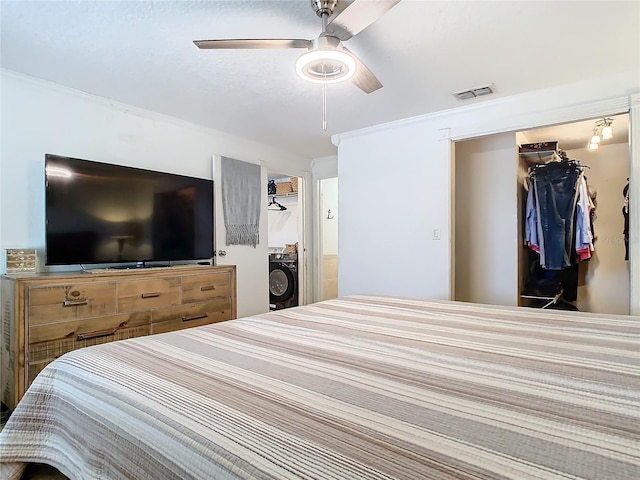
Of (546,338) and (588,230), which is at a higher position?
(588,230)

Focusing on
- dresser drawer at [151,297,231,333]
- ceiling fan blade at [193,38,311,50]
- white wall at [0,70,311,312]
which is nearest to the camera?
ceiling fan blade at [193,38,311,50]

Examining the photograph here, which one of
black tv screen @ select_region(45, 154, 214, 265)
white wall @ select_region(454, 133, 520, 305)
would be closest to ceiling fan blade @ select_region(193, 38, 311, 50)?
black tv screen @ select_region(45, 154, 214, 265)

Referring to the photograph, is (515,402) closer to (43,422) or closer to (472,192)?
(43,422)

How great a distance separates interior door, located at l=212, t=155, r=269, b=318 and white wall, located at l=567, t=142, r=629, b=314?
12.6 feet

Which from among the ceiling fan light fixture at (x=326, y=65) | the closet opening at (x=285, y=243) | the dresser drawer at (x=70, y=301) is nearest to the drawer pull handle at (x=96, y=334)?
the dresser drawer at (x=70, y=301)

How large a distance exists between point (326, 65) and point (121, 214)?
1.97 meters

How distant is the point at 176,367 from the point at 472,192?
11.7ft

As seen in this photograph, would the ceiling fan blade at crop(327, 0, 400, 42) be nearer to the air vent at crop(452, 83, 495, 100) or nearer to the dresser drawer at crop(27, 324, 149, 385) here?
the air vent at crop(452, 83, 495, 100)

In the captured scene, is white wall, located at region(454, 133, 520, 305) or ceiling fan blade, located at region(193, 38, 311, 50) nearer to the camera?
ceiling fan blade, located at region(193, 38, 311, 50)

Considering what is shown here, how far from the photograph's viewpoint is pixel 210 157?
12.0 feet

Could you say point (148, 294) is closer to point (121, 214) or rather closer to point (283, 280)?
point (121, 214)

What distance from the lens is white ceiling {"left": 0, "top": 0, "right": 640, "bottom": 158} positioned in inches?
69.5

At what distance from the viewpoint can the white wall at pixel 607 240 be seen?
4.00m

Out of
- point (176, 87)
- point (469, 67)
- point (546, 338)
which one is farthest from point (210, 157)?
point (546, 338)
